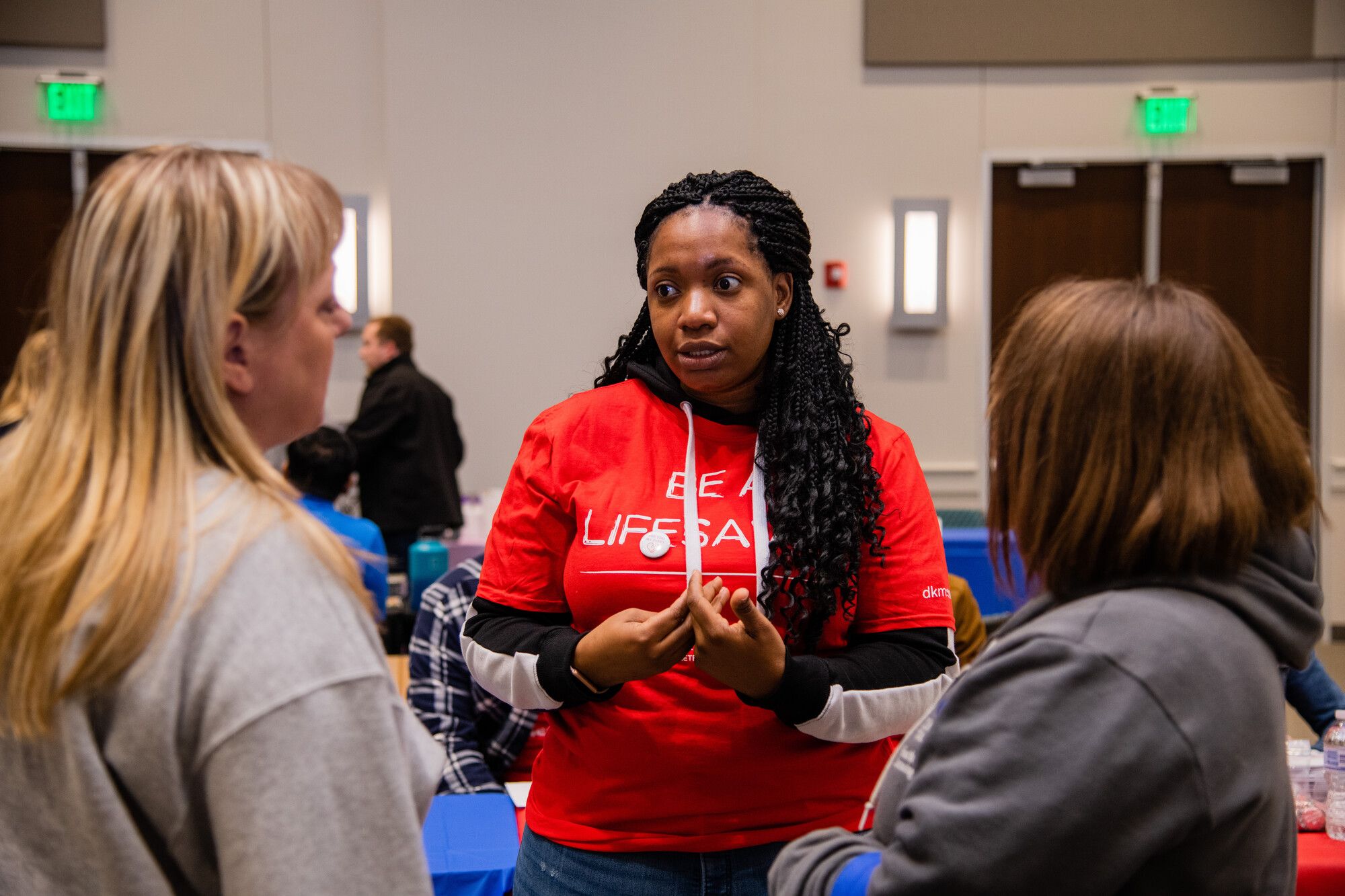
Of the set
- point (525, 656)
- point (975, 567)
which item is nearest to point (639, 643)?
point (525, 656)

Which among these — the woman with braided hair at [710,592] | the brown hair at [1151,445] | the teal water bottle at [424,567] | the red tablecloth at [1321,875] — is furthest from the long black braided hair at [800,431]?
the teal water bottle at [424,567]

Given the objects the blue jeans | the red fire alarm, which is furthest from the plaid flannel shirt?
the red fire alarm

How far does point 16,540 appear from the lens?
0.73 m

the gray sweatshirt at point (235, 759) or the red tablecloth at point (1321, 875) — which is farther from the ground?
the gray sweatshirt at point (235, 759)

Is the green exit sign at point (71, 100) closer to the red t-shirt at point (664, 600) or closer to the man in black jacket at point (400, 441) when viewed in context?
the man in black jacket at point (400, 441)

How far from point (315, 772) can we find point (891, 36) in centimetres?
638

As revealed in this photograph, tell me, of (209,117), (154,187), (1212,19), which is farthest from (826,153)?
(154,187)

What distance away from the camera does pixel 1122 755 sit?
83 cm

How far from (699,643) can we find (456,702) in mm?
1405

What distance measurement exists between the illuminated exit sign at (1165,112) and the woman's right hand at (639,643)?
243 inches

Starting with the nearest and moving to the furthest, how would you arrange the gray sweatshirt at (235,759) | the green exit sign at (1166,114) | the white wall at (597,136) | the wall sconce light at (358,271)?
the gray sweatshirt at (235,759)
the white wall at (597,136)
the wall sconce light at (358,271)
the green exit sign at (1166,114)

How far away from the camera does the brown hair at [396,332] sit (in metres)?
5.62

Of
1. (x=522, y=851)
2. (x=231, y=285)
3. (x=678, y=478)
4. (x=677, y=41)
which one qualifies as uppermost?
(x=677, y=41)

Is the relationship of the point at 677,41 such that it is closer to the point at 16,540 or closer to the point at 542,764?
the point at 542,764
